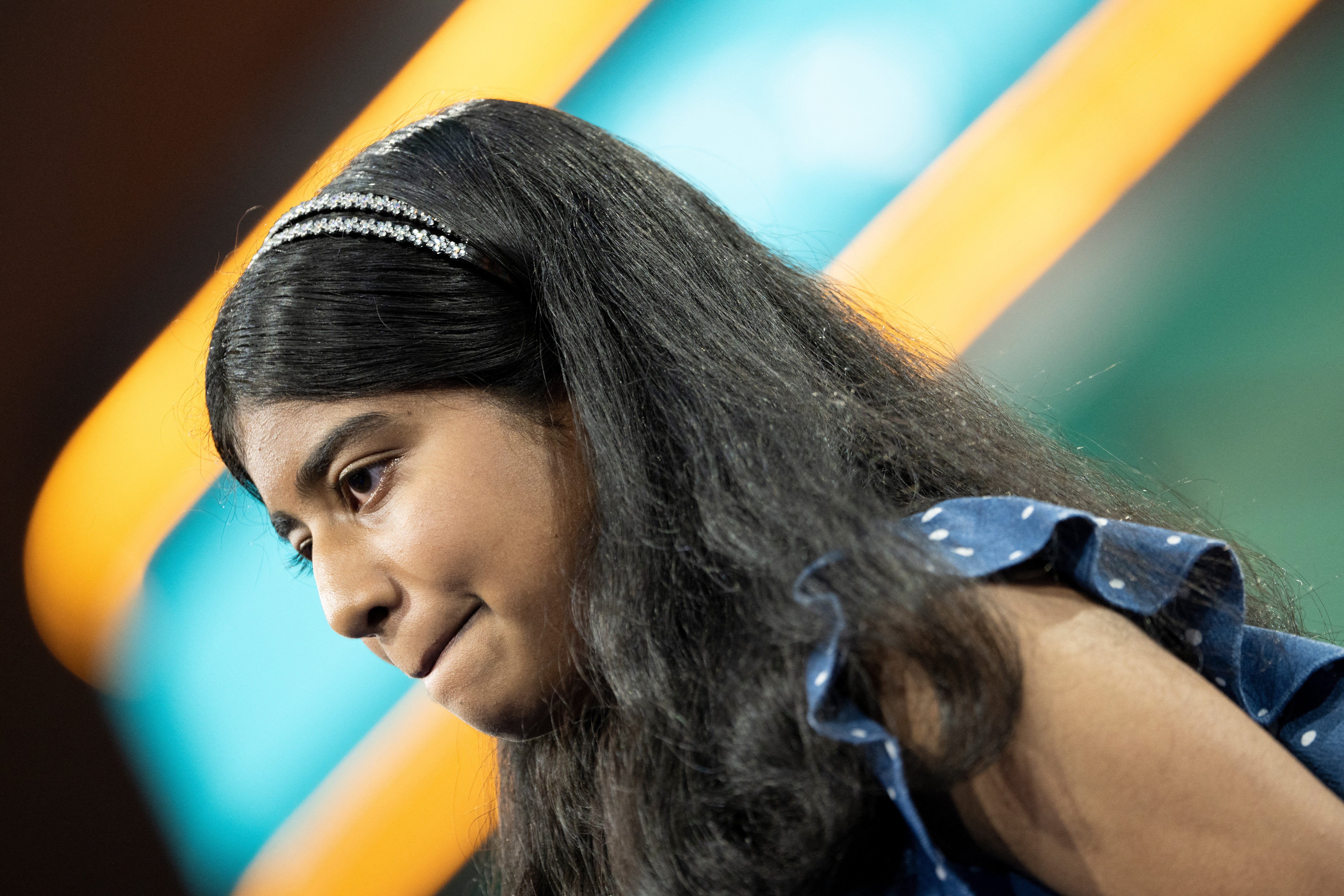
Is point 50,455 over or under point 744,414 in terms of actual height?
under

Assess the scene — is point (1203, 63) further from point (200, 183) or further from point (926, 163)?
point (200, 183)

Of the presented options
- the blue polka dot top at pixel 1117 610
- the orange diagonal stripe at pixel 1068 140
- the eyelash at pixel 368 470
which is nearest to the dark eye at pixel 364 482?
the eyelash at pixel 368 470

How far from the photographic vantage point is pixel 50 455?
46.4 inches

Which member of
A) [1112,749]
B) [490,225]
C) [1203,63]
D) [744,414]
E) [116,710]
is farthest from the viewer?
[116,710]

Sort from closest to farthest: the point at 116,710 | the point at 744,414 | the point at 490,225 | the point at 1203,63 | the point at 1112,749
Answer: the point at 1112,749 → the point at 744,414 → the point at 490,225 → the point at 1203,63 → the point at 116,710

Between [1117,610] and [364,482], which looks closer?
[1117,610]

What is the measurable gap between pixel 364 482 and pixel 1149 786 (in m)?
0.56

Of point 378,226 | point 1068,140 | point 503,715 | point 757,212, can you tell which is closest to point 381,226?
point 378,226

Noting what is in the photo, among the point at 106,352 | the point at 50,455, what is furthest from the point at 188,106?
the point at 50,455

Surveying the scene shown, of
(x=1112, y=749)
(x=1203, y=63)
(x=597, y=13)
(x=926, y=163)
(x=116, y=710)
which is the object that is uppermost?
(x=1203, y=63)

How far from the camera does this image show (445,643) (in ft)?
2.53

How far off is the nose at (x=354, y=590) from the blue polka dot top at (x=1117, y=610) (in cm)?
34

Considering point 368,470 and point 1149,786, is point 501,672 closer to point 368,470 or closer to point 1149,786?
point 368,470

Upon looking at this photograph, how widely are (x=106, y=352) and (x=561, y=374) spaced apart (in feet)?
2.22
